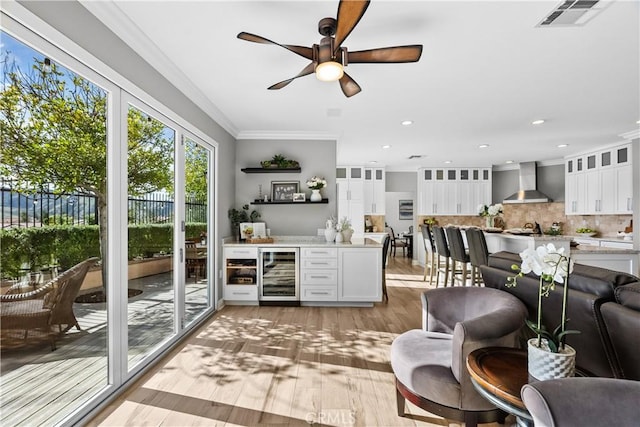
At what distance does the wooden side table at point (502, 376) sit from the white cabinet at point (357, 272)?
3.00 meters

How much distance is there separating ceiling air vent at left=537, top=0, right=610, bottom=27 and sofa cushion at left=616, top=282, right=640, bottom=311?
165 cm

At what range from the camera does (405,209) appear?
39.4 feet

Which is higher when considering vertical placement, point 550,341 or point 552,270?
point 552,270

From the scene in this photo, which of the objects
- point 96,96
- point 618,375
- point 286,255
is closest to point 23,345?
point 96,96

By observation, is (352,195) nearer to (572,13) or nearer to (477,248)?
(477,248)

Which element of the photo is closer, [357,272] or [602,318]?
[602,318]

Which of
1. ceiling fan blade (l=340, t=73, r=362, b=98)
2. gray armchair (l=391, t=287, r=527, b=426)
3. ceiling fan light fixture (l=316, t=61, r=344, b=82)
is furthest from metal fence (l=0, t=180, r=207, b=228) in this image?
gray armchair (l=391, t=287, r=527, b=426)

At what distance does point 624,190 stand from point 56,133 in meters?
7.79

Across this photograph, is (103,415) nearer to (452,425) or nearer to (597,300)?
(452,425)

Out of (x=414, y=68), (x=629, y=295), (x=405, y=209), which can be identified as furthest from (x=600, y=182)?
(x=629, y=295)

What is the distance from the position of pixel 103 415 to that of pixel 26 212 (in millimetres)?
1350

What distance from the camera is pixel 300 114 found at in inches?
169

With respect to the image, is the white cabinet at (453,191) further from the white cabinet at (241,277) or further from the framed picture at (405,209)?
the white cabinet at (241,277)

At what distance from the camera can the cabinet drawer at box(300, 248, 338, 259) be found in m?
4.69
